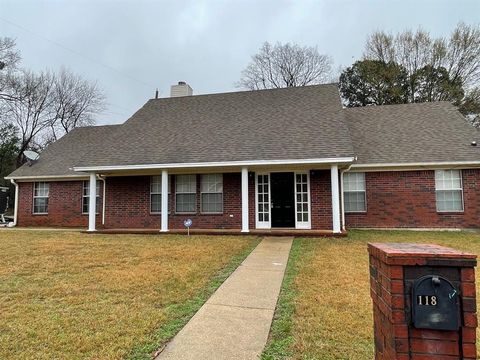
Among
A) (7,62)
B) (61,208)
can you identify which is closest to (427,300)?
(61,208)

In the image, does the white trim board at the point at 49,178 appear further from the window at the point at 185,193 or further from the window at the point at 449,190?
the window at the point at 449,190

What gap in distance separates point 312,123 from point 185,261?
787cm

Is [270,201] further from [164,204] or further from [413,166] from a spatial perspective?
[413,166]

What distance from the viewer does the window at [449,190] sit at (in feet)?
39.3

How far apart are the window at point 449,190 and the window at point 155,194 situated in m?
10.3

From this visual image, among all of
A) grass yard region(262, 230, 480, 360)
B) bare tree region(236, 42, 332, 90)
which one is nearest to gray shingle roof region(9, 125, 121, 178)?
grass yard region(262, 230, 480, 360)

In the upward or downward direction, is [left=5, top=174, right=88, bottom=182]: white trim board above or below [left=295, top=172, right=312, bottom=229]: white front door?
above

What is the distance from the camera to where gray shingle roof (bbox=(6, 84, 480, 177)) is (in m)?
11.7

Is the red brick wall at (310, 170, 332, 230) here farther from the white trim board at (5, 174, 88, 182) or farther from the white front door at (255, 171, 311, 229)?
the white trim board at (5, 174, 88, 182)

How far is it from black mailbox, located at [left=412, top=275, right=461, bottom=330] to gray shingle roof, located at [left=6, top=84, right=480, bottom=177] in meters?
8.79

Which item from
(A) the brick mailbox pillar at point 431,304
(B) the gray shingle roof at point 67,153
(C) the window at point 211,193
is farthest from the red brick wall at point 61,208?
(A) the brick mailbox pillar at point 431,304

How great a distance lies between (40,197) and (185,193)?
25.7 ft

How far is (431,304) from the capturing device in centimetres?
183

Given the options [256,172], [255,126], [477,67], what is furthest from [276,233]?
[477,67]
